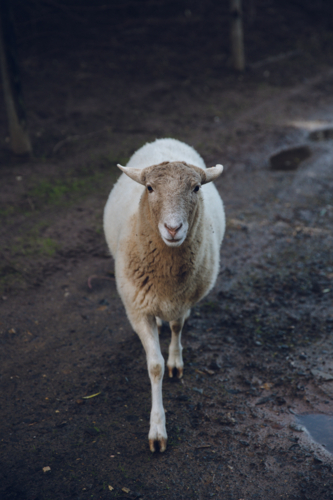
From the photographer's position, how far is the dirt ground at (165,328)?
2.61 meters

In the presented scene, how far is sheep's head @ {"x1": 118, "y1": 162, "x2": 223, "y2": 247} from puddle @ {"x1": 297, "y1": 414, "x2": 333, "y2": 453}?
1.65 m

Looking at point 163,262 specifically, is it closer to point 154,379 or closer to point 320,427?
point 154,379

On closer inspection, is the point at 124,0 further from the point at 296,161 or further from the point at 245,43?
the point at 296,161

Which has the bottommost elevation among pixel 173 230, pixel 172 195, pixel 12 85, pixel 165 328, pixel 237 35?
pixel 165 328

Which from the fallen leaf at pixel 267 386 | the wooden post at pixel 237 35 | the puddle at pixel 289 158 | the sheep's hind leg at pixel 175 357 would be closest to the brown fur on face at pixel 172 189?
the sheep's hind leg at pixel 175 357

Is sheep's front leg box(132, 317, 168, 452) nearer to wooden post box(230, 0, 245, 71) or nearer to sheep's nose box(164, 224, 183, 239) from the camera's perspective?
sheep's nose box(164, 224, 183, 239)

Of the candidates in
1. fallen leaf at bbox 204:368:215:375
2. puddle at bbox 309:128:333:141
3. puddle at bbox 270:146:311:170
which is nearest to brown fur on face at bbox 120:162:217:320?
fallen leaf at bbox 204:368:215:375

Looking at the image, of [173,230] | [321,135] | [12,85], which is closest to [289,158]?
[321,135]

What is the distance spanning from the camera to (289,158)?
7.53 m

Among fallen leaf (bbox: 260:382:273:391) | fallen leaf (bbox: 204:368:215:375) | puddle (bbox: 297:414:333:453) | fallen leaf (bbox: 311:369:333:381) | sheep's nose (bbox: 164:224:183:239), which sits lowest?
fallen leaf (bbox: 260:382:273:391)

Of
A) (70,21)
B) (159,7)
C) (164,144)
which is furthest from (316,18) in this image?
(164,144)

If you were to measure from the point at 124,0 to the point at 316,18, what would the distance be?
6.70m

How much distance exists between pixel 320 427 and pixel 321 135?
678cm

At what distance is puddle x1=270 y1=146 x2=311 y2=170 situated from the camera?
7.24m
